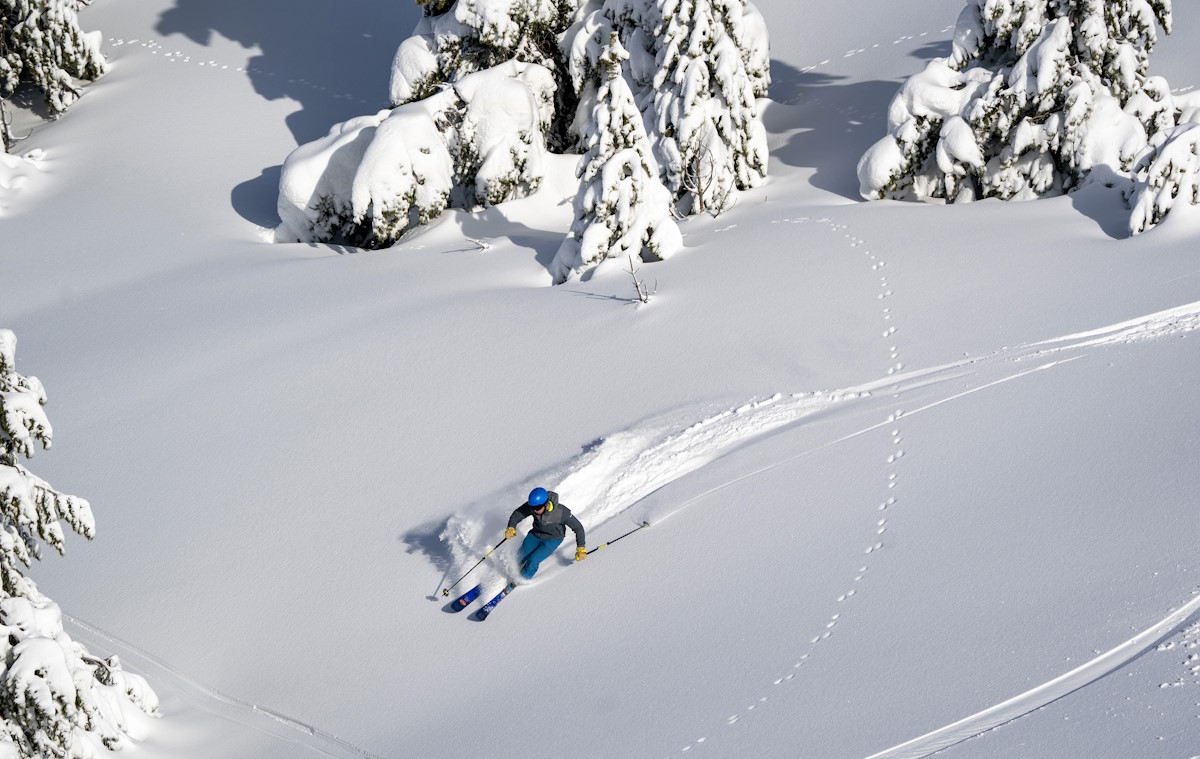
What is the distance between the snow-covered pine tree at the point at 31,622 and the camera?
22.7 ft

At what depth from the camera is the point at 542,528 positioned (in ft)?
32.1

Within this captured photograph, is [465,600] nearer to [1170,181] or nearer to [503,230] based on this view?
[503,230]

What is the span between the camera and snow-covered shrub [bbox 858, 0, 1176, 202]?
15.3m

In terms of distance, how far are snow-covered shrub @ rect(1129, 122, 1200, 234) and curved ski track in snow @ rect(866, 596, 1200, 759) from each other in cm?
747

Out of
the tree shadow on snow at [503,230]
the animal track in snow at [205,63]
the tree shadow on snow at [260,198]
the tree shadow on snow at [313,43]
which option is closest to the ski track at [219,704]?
the tree shadow on snow at [503,230]

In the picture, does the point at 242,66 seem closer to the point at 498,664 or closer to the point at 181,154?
the point at 181,154

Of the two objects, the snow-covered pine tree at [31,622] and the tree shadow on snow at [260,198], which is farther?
the tree shadow on snow at [260,198]

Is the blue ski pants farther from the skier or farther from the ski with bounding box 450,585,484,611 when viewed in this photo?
the ski with bounding box 450,585,484,611

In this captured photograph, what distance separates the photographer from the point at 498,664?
8.91 meters

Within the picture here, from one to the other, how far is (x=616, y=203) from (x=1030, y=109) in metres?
6.17

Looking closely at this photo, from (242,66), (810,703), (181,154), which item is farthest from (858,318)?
(242,66)

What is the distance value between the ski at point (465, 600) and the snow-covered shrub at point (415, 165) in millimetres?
8999

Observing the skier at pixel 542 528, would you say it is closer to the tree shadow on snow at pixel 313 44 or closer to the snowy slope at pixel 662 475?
the snowy slope at pixel 662 475

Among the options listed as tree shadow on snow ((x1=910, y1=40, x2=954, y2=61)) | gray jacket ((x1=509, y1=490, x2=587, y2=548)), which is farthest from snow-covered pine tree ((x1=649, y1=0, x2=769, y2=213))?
gray jacket ((x1=509, y1=490, x2=587, y2=548))
